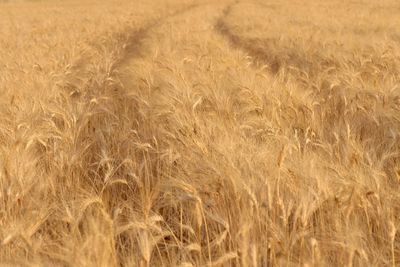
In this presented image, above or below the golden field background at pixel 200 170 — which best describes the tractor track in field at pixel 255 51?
below

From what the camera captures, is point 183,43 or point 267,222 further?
point 183,43

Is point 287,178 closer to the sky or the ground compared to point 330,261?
closer to the sky

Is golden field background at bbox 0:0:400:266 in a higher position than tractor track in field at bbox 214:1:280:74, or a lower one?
higher

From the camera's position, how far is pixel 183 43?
6.05 meters

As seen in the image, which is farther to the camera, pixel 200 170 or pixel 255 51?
pixel 255 51

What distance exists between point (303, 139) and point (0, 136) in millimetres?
1610

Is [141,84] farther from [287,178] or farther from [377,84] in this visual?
[287,178]

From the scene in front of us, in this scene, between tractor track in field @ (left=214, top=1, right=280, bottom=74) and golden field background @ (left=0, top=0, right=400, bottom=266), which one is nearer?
golden field background @ (left=0, top=0, right=400, bottom=266)

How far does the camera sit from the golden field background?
1311mm

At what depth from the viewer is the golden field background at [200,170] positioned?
1311mm

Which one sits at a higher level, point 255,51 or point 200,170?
point 200,170

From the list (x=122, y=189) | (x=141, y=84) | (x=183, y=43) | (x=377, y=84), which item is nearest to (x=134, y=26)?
(x=183, y=43)

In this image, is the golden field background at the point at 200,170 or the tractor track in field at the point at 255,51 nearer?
the golden field background at the point at 200,170

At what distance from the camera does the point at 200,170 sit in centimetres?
175
